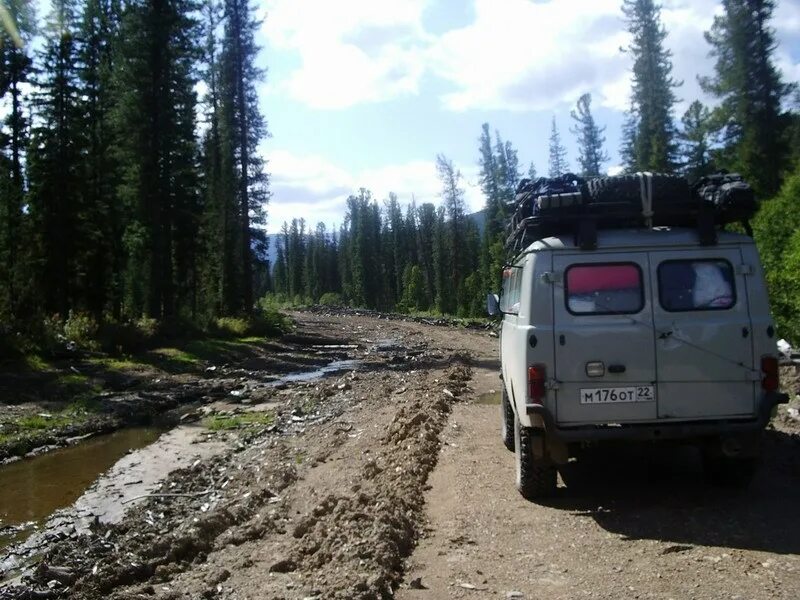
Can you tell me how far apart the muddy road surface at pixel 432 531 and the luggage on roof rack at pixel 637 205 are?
260cm

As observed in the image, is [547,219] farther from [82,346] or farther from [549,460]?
[82,346]

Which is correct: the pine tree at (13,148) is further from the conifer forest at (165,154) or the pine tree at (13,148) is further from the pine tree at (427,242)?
the pine tree at (427,242)

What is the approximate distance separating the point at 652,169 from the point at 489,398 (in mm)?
36129

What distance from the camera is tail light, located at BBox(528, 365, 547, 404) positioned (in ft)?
21.2

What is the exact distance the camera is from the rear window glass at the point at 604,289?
6.62 meters

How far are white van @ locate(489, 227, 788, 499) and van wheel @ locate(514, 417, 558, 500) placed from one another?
0.28m

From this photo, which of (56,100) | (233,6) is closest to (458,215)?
(233,6)

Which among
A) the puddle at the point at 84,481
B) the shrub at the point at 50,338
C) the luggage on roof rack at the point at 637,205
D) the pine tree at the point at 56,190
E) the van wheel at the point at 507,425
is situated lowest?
the puddle at the point at 84,481

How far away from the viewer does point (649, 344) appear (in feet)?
21.3

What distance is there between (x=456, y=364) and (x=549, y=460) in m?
15.2

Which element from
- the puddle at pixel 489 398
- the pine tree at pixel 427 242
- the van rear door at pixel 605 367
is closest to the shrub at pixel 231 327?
the puddle at pixel 489 398

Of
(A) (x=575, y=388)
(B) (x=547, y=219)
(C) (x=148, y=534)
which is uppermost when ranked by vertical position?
(B) (x=547, y=219)

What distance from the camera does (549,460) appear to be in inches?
273

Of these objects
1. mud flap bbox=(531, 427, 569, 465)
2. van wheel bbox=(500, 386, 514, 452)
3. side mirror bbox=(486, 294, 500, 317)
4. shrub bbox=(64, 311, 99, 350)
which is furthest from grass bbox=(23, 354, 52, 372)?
mud flap bbox=(531, 427, 569, 465)
